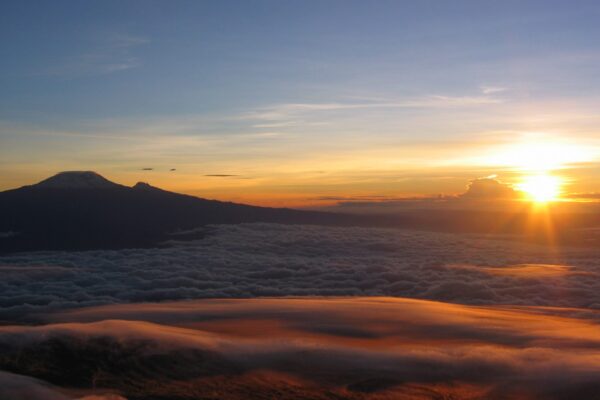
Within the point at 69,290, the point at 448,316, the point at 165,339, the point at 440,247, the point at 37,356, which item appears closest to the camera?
the point at 37,356

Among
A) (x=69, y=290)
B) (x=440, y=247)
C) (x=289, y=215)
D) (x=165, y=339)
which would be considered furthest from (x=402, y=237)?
(x=165, y=339)

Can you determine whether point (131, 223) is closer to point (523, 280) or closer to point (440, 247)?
Answer: point (440, 247)

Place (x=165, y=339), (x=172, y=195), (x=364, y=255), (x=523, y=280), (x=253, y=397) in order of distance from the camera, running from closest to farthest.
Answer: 1. (x=253, y=397)
2. (x=165, y=339)
3. (x=523, y=280)
4. (x=364, y=255)
5. (x=172, y=195)

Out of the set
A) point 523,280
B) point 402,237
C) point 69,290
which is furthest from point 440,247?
point 69,290

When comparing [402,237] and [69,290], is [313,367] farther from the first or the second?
[402,237]

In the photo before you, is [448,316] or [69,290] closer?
[448,316]

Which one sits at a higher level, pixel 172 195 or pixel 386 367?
pixel 172 195
